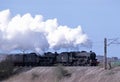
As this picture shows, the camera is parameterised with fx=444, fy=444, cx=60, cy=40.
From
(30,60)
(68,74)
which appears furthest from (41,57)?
(68,74)

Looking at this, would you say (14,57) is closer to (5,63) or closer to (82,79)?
(5,63)

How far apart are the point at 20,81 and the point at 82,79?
40.6 ft

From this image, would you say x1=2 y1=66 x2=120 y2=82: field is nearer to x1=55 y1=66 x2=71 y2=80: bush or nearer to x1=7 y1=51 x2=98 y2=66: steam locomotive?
x1=55 y1=66 x2=71 y2=80: bush

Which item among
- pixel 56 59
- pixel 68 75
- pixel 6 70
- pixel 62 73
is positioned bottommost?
pixel 68 75

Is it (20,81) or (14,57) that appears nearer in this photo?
(20,81)

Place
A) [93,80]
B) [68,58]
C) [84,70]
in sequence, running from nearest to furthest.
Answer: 1. [93,80]
2. [84,70]
3. [68,58]

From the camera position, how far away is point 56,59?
70375 millimetres

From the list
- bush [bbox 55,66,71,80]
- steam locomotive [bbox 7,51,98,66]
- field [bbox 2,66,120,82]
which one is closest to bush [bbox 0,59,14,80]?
field [bbox 2,66,120,82]

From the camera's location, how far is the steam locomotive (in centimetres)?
6606

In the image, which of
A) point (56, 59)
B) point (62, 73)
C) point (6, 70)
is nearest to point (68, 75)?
point (62, 73)

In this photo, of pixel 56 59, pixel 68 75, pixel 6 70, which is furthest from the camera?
pixel 56 59

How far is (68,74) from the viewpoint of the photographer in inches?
2288

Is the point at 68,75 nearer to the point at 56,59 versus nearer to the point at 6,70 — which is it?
the point at 56,59

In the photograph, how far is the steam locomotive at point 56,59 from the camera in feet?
217
